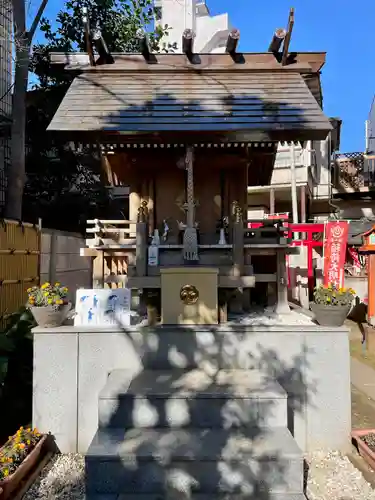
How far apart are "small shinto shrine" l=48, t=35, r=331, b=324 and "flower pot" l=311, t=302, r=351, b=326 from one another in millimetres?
1329

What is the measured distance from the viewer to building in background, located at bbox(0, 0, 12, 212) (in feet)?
41.0

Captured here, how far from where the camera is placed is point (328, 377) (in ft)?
17.4

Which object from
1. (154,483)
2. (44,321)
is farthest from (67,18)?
(154,483)

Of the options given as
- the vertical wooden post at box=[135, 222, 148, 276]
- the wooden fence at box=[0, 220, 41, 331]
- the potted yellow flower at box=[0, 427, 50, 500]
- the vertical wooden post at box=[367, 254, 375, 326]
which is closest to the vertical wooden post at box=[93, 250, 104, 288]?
the vertical wooden post at box=[135, 222, 148, 276]

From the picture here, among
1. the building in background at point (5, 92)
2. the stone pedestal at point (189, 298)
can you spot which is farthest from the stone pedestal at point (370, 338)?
the building in background at point (5, 92)

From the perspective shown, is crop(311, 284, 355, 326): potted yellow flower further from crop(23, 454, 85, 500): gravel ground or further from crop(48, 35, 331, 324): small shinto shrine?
crop(23, 454, 85, 500): gravel ground

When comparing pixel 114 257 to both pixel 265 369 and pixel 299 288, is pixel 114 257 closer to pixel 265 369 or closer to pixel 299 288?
pixel 265 369

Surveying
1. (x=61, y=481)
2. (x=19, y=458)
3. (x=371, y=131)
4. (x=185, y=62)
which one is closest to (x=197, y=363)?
(x=61, y=481)

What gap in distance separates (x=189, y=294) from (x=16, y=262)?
17.6 ft

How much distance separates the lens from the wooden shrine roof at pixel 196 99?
6.45 metres

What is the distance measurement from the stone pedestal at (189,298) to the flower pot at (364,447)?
2.55 m

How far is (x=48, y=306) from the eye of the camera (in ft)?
18.2

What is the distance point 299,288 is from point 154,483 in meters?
11.6

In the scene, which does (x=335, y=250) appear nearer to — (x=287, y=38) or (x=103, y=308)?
(x=287, y=38)
